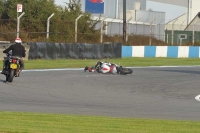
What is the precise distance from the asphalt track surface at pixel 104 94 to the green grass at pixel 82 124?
105cm


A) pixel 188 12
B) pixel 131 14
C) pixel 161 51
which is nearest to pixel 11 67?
pixel 161 51

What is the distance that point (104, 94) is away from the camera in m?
15.6

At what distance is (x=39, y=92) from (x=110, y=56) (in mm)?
17182

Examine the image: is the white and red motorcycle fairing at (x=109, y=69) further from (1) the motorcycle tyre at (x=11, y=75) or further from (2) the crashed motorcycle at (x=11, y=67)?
(1) the motorcycle tyre at (x=11, y=75)

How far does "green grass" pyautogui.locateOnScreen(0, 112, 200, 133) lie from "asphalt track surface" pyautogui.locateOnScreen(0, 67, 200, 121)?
1046 millimetres

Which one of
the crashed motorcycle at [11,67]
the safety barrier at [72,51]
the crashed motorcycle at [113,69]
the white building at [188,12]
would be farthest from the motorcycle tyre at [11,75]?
the white building at [188,12]

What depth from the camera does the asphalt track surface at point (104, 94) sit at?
12.0 meters

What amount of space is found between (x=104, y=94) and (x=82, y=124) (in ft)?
20.4

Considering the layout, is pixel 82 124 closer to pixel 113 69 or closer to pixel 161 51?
pixel 113 69

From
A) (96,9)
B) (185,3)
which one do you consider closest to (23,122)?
(96,9)

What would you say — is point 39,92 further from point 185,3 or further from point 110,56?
point 185,3

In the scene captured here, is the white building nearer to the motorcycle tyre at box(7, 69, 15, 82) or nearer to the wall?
the wall

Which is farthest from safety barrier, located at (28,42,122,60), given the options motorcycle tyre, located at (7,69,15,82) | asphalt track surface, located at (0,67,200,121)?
motorcycle tyre, located at (7,69,15,82)

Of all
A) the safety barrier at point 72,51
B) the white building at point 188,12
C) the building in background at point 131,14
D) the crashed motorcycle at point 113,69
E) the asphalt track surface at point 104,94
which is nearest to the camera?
the asphalt track surface at point 104,94
